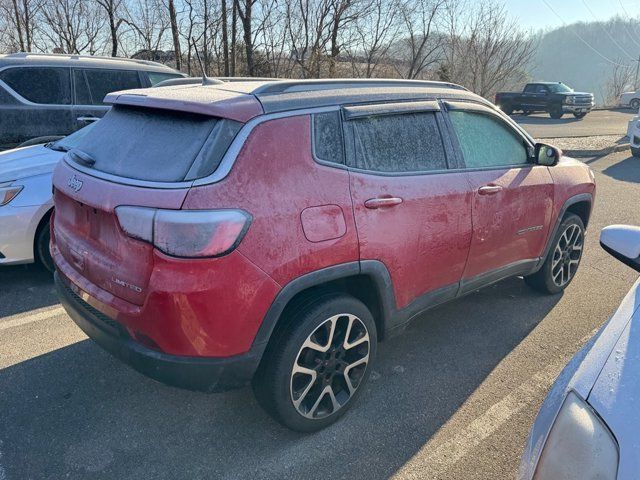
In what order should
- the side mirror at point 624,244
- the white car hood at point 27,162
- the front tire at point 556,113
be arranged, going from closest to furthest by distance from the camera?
the side mirror at point 624,244 < the white car hood at point 27,162 < the front tire at point 556,113

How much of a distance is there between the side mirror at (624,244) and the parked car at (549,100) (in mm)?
25616

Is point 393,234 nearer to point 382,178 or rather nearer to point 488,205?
point 382,178

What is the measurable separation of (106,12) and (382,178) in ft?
57.6

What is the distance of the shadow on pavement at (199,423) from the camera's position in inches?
99.6

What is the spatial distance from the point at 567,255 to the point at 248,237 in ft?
11.2

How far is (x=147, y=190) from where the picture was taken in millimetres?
2271

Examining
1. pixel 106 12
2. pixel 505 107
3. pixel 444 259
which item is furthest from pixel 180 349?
pixel 505 107

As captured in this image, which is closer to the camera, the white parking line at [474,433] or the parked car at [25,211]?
the white parking line at [474,433]

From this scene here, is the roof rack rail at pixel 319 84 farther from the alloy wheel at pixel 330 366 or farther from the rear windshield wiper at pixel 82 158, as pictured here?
the alloy wheel at pixel 330 366

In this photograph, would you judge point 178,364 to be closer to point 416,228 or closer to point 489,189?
point 416,228

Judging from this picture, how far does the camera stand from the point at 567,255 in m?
4.55

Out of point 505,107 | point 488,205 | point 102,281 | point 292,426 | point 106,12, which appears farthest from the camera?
point 505,107

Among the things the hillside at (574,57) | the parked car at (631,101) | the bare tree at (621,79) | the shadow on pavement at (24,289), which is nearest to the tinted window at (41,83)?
the shadow on pavement at (24,289)

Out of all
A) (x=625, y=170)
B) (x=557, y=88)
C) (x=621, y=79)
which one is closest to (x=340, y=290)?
(x=625, y=170)
